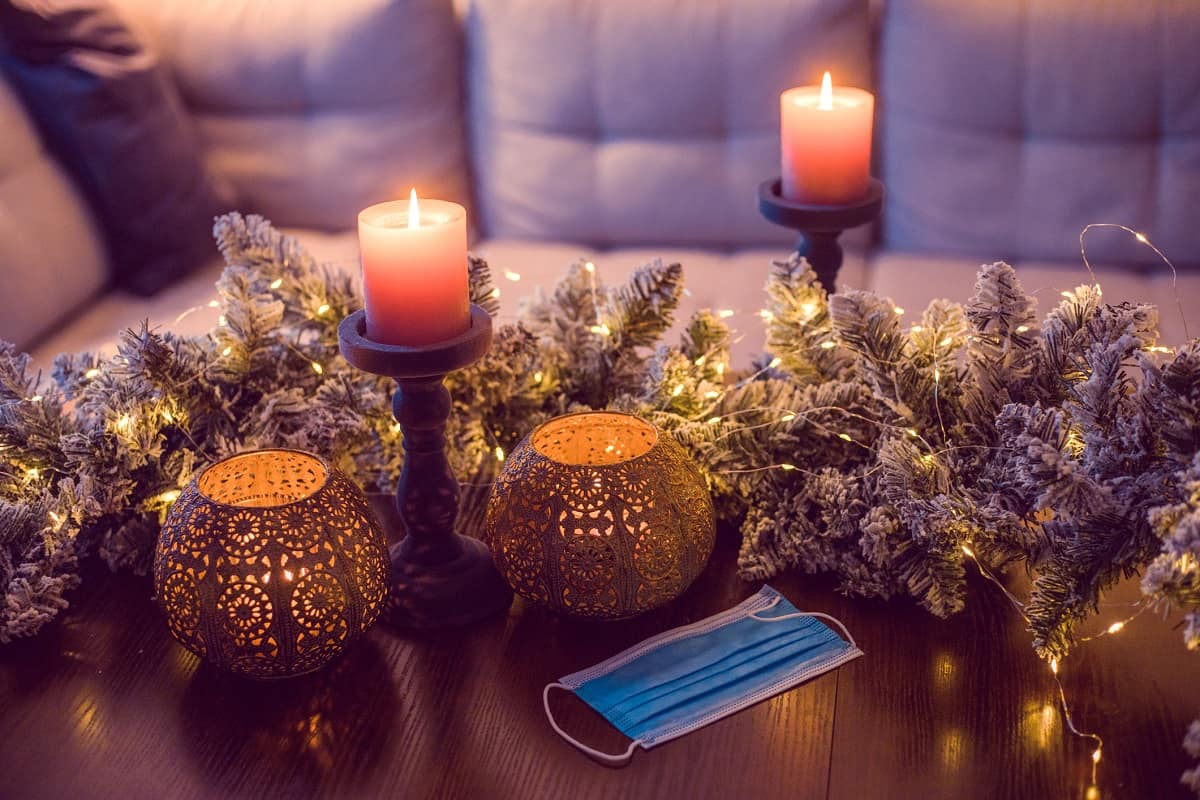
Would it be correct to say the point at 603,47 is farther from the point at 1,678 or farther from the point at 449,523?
the point at 1,678

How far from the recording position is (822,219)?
1.03 metres

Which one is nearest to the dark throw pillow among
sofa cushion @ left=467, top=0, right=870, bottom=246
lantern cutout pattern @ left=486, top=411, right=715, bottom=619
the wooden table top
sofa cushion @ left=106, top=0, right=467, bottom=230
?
sofa cushion @ left=106, top=0, right=467, bottom=230

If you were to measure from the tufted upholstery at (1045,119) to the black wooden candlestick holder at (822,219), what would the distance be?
86 cm

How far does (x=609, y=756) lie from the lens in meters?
0.73

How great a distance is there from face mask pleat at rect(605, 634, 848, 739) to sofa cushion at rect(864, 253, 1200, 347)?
96cm

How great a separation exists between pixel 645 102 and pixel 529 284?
1.24 ft

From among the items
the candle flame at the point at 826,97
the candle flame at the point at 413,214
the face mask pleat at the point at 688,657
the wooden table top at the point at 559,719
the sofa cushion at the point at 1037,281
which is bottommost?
the sofa cushion at the point at 1037,281

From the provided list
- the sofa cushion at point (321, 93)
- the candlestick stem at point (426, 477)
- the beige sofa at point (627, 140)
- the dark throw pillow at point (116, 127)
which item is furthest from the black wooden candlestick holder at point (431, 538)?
the sofa cushion at point (321, 93)

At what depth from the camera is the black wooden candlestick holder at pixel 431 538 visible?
2.66ft

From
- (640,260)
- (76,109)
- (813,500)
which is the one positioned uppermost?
(76,109)

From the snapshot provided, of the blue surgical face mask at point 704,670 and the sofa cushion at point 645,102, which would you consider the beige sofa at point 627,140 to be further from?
the blue surgical face mask at point 704,670

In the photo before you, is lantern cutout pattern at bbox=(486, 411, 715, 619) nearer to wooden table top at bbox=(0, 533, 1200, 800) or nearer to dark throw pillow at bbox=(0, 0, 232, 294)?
wooden table top at bbox=(0, 533, 1200, 800)

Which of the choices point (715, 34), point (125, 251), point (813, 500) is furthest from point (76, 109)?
point (813, 500)

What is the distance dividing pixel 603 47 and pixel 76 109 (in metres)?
0.82
